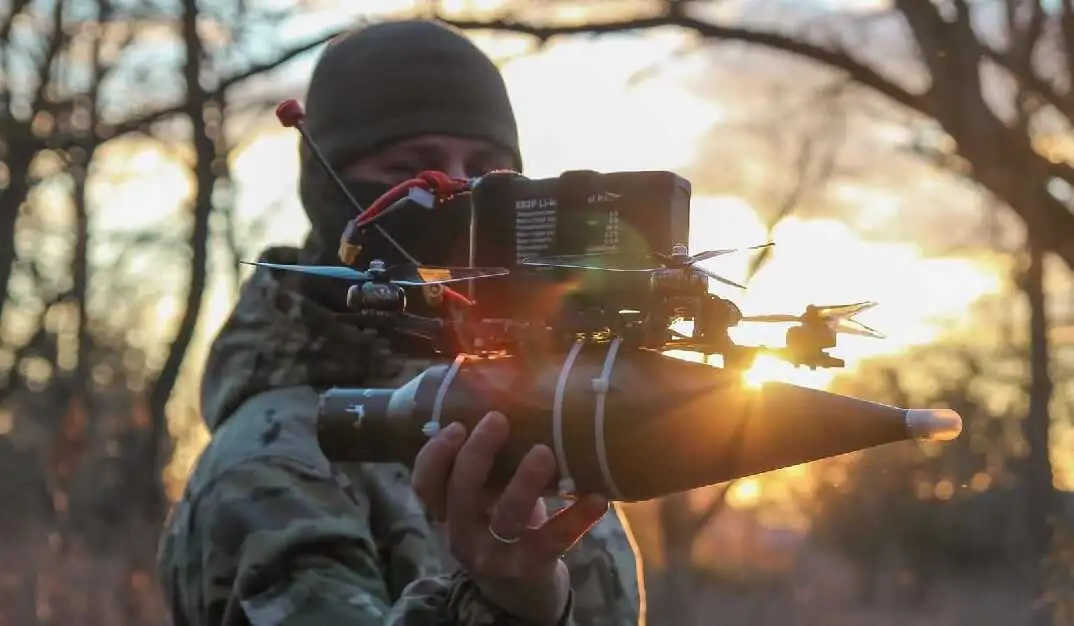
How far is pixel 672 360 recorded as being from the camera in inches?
65.8

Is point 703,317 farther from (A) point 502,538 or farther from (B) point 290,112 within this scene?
(B) point 290,112

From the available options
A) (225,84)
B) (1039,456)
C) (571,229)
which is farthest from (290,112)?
(1039,456)

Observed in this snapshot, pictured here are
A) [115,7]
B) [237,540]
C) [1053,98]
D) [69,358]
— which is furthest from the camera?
[69,358]

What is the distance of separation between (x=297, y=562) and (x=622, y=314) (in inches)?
31.6

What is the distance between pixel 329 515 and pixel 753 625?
16.8m

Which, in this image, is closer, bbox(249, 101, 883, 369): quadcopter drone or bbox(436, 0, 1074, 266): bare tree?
bbox(249, 101, 883, 369): quadcopter drone

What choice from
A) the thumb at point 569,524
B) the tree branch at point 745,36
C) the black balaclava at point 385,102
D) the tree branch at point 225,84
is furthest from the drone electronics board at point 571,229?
the tree branch at point 745,36

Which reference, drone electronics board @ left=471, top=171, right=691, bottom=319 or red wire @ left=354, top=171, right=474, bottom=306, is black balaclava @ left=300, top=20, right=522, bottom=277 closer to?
red wire @ left=354, top=171, right=474, bottom=306

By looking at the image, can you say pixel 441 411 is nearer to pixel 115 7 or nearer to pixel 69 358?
pixel 115 7

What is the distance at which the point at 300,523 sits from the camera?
84.7 inches

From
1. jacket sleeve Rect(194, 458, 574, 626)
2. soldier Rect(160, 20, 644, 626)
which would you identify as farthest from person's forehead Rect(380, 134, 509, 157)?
jacket sleeve Rect(194, 458, 574, 626)

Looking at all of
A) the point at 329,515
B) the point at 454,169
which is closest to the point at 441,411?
the point at 329,515

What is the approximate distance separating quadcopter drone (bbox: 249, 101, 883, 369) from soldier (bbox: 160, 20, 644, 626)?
6.7 inches

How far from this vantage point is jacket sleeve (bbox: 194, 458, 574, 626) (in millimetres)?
1959
